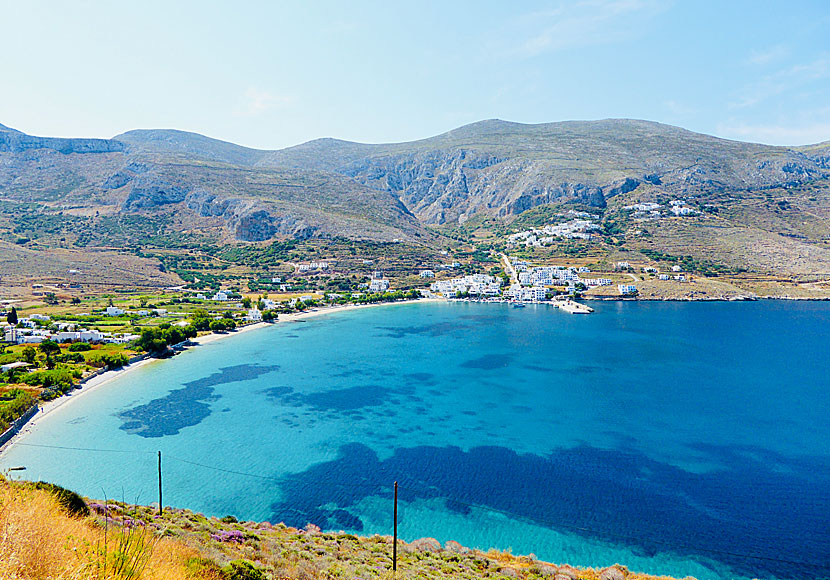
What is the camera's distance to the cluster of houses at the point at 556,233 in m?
101

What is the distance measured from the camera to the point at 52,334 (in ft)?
125

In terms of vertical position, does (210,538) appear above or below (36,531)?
below

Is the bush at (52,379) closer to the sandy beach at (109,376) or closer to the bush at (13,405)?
the sandy beach at (109,376)

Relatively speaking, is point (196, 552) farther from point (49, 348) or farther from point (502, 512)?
point (49, 348)

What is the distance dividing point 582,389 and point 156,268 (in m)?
74.2

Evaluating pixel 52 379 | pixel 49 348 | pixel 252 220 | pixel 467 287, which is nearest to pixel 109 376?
pixel 52 379

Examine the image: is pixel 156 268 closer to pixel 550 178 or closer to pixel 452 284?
pixel 452 284

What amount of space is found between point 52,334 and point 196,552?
137 feet

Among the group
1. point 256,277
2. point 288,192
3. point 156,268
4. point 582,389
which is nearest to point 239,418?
point 582,389

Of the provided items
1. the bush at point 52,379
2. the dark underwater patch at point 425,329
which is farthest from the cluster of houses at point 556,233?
the bush at point 52,379

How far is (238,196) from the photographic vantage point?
344 ft

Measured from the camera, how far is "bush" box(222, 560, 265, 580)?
6.24 m

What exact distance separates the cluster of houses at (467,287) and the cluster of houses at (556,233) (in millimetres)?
25847

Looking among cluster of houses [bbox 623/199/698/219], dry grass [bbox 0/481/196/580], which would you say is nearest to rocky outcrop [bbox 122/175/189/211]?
cluster of houses [bbox 623/199/698/219]
